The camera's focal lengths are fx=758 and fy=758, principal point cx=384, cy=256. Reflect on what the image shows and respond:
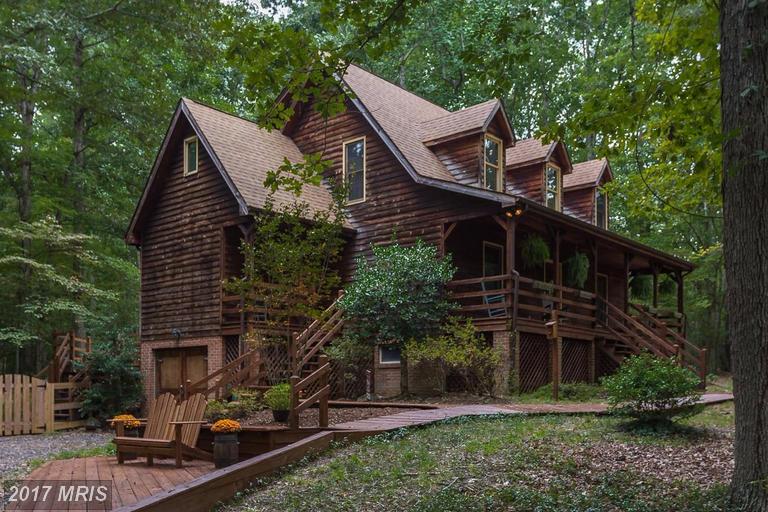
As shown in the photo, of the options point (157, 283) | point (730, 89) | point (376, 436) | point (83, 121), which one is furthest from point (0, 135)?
point (83, 121)

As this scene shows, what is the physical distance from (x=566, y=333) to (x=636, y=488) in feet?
38.4

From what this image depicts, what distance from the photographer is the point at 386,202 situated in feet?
67.1

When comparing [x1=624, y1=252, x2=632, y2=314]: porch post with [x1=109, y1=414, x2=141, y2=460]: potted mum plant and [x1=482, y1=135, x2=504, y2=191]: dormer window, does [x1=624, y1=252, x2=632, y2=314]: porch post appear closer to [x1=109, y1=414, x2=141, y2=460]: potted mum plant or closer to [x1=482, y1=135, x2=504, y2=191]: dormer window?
[x1=482, y1=135, x2=504, y2=191]: dormer window

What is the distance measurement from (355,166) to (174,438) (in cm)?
1283

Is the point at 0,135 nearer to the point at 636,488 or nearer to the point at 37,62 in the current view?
the point at 37,62

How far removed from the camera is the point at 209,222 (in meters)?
20.7

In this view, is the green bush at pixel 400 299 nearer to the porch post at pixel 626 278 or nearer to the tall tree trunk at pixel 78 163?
the porch post at pixel 626 278

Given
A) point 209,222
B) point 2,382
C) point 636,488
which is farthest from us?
point 209,222

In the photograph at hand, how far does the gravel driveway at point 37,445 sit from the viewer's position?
476 inches

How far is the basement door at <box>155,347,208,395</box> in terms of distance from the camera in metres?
20.6

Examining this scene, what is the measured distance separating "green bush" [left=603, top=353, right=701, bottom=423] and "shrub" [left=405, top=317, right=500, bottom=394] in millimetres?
5977

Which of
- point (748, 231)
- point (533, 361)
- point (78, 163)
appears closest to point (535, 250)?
point (533, 361)

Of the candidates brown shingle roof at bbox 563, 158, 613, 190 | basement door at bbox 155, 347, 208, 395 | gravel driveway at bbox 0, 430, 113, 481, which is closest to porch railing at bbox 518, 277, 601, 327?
brown shingle roof at bbox 563, 158, 613, 190

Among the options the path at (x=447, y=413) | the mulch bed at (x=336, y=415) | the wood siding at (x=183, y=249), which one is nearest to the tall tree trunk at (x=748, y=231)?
the path at (x=447, y=413)
